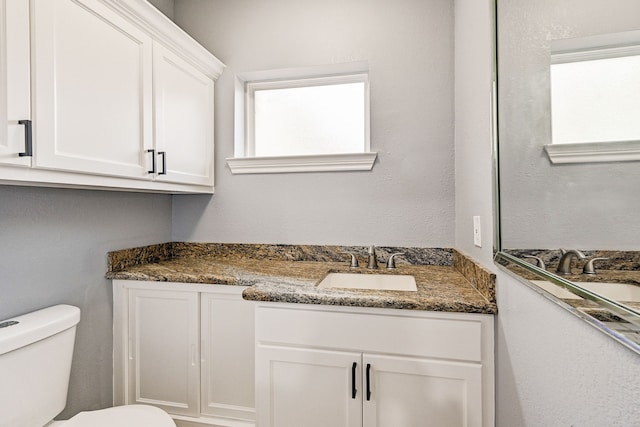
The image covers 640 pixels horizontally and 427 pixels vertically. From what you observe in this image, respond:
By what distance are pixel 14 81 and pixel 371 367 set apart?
150cm

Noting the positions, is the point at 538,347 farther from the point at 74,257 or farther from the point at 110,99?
the point at 74,257

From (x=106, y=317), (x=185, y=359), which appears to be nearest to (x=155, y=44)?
(x=106, y=317)

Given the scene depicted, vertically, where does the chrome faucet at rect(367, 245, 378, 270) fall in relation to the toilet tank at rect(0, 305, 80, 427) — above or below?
above

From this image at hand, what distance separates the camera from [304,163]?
1923 mm

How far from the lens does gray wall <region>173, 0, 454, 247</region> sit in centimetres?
181

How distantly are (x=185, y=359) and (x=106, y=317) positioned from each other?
475 millimetres

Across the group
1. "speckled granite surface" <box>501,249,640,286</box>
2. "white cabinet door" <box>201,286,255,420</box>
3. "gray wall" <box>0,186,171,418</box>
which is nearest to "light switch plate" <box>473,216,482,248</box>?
"speckled granite surface" <box>501,249,640,286</box>

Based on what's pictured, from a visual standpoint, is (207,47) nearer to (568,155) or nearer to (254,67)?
(254,67)

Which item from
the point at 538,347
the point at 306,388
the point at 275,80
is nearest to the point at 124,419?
the point at 306,388

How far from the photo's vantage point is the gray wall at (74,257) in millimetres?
1242

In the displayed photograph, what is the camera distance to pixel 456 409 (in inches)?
45.3

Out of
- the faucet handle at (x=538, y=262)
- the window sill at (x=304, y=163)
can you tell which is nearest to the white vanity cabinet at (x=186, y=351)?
the window sill at (x=304, y=163)

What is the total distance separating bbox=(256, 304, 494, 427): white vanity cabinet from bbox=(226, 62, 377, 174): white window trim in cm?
92

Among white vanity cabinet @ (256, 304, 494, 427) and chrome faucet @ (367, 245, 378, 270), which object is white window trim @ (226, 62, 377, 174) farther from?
white vanity cabinet @ (256, 304, 494, 427)
